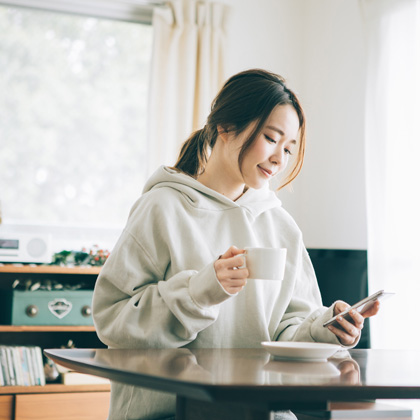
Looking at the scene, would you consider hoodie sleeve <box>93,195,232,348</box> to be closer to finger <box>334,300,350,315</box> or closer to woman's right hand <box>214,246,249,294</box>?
woman's right hand <box>214,246,249,294</box>

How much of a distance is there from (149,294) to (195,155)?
0.48m

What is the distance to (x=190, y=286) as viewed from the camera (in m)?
1.19

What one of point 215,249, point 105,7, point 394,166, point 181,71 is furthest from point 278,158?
point 105,7

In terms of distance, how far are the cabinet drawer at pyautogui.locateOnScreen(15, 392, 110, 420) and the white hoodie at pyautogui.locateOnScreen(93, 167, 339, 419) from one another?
155cm

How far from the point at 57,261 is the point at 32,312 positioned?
0.28 m

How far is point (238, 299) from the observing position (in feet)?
4.81

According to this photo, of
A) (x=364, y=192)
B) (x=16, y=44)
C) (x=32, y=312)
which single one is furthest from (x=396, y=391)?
(x=16, y=44)

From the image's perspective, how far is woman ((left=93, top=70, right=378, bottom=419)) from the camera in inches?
50.4

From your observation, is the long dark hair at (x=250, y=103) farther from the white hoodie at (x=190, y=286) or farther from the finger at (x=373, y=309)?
the finger at (x=373, y=309)

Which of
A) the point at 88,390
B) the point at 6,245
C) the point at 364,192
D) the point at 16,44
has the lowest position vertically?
the point at 88,390

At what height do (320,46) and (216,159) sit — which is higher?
(320,46)

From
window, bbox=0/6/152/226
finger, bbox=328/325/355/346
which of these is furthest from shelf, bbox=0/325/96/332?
finger, bbox=328/325/355/346

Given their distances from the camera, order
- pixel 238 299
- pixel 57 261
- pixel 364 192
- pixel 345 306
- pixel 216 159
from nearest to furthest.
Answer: pixel 345 306
pixel 238 299
pixel 216 159
pixel 57 261
pixel 364 192

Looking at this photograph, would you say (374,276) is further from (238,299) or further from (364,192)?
(238,299)
